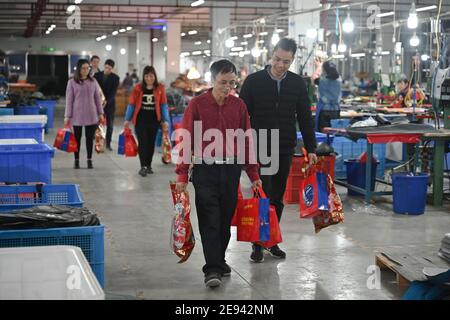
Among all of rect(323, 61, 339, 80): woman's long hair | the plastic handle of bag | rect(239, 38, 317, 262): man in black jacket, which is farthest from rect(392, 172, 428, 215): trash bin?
rect(323, 61, 339, 80): woman's long hair

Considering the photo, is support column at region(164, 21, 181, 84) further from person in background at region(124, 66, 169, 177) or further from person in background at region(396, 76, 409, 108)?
person in background at region(124, 66, 169, 177)

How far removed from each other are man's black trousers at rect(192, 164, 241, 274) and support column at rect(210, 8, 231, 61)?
1786cm

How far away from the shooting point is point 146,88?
1016cm

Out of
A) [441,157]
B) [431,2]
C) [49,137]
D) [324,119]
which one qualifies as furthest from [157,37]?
[441,157]

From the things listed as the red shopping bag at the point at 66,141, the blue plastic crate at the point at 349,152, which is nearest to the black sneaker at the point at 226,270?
the blue plastic crate at the point at 349,152

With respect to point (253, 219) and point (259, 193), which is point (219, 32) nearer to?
point (259, 193)

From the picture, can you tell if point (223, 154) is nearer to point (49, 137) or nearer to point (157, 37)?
point (49, 137)

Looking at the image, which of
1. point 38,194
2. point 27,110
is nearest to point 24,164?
point 38,194

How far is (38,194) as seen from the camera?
5797mm

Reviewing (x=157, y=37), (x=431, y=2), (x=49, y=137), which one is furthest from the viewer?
(x=157, y=37)

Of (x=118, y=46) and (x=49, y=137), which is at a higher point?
(x=118, y=46)

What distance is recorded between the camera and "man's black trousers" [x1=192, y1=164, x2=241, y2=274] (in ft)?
16.1

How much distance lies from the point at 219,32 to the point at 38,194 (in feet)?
56.6
